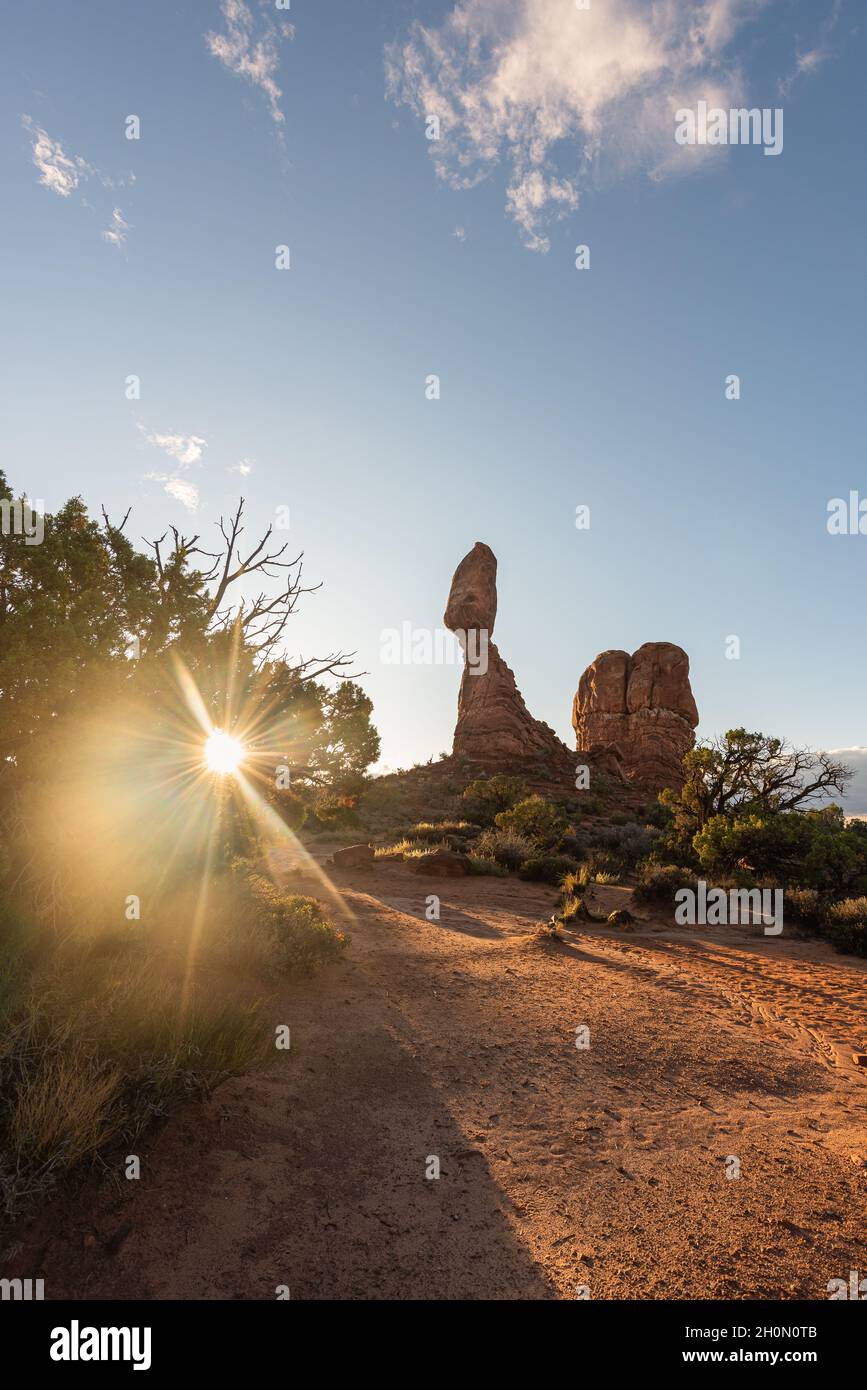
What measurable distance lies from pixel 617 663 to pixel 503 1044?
62.3 m

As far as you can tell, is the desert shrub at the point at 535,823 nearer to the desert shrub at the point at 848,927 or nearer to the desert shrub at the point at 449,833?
the desert shrub at the point at 449,833

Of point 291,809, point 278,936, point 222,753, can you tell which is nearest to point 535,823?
point 291,809

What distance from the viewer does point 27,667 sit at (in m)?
8.42

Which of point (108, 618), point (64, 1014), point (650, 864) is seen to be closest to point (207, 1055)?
point (64, 1014)

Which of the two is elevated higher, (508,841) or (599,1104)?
(508,841)

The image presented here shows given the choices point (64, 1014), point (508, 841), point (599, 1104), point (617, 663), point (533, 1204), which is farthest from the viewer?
point (617, 663)

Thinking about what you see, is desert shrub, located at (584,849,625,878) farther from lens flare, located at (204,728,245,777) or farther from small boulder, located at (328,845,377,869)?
lens flare, located at (204,728,245,777)

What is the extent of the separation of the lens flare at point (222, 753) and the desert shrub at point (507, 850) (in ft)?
31.8

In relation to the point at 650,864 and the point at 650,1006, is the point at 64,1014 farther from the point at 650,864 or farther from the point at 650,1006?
the point at 650,864

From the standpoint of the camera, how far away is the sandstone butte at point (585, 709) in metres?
54.1

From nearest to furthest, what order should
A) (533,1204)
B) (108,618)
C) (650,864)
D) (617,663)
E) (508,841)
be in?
(533,1204), (108,618), (650,864), (508,841), (617,663)

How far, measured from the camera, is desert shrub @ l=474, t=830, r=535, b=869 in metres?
19.9

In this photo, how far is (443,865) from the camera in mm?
18516

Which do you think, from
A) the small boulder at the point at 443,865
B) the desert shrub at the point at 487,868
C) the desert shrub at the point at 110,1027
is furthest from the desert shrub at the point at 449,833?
the desert shrub at the point at 110,1027
